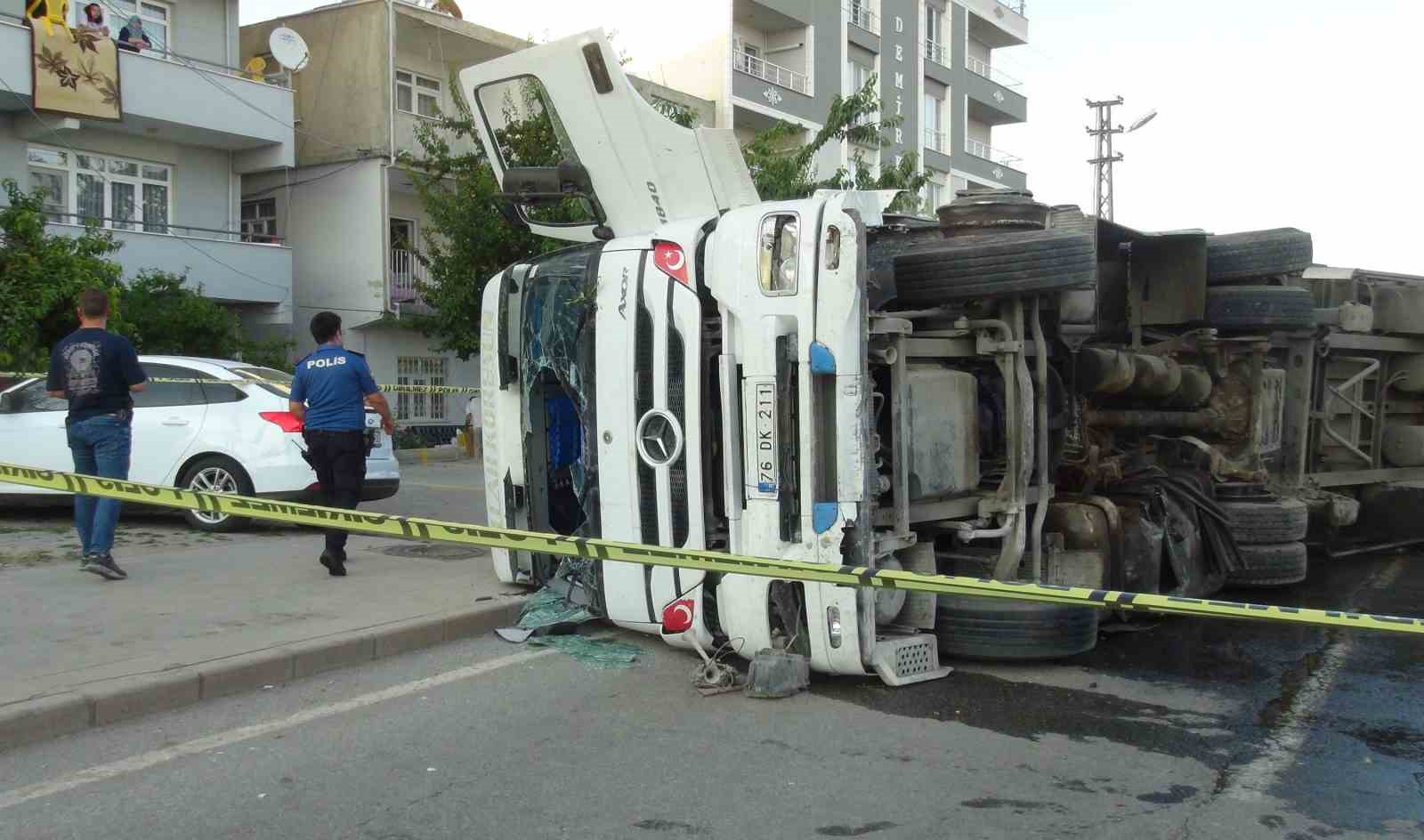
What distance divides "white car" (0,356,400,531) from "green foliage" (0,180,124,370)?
323 centimetres

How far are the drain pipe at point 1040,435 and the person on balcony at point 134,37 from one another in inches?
722

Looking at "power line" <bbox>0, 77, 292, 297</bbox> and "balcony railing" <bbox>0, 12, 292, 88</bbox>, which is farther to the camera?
"balcony railing" <bbox>0, 12, 292, 88</bbox>

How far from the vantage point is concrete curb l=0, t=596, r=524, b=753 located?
4.64 meters

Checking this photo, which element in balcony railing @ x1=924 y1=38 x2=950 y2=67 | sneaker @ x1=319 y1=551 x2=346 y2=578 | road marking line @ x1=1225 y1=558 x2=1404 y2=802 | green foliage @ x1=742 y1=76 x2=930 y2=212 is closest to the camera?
road marking line @ x1=1225 y1=558 x2=1404 y2=802

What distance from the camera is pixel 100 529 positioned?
716 cm

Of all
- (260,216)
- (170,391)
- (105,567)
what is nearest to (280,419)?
(170,391)

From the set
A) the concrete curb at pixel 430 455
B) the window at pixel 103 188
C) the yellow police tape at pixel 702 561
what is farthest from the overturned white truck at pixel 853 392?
the window at pixel 103 188

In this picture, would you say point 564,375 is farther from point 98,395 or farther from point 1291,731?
point 1291,731

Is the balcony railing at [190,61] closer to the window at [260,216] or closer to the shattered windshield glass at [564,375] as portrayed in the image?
the window at [260,216]

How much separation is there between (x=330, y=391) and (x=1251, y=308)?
230 inches

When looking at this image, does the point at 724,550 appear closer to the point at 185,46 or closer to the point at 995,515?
the point at 995,515

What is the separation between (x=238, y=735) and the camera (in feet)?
15.5

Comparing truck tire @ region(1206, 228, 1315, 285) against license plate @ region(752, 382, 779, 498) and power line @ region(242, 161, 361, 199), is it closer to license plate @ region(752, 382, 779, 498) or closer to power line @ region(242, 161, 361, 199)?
license plate @ region(752, 382, 779, 498)

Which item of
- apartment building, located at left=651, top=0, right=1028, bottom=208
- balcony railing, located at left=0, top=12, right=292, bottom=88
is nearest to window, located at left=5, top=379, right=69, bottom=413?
balcony railing, located at left=0, top=12, right=292, bottom=88
